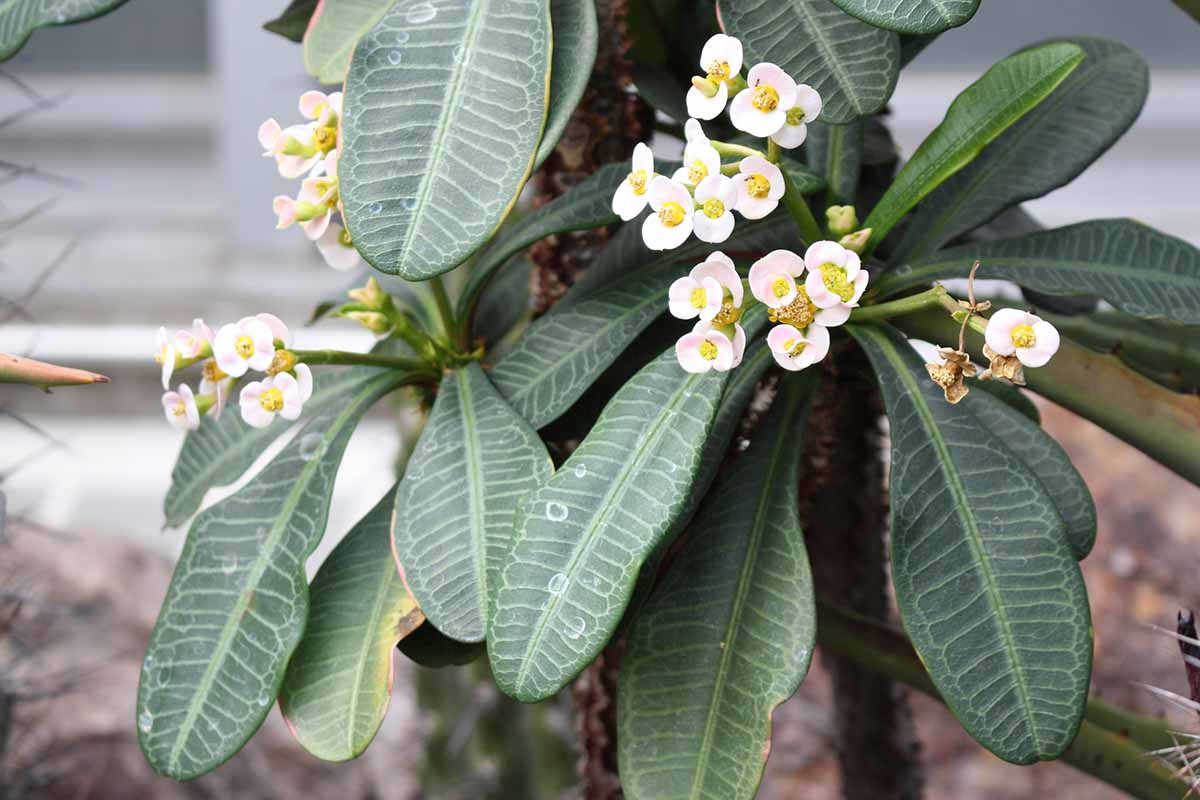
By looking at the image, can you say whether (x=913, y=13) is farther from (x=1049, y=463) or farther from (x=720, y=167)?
(x=1049, y=463)

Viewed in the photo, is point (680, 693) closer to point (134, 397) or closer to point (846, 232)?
point (846, 232)

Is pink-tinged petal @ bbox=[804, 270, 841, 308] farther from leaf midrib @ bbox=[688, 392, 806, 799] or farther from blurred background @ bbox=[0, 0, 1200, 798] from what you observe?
blurred background @ bbox=[0, 0, 1200, 798]

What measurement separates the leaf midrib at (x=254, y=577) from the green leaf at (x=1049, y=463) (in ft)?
1.11

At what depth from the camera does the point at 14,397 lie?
2518 millimetres

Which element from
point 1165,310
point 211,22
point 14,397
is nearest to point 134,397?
point 14,397

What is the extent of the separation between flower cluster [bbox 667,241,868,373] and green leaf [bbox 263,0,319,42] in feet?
1.39

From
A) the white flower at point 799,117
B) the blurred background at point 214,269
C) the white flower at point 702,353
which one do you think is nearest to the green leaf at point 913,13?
the white flower at point 799,117

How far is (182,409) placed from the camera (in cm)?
60

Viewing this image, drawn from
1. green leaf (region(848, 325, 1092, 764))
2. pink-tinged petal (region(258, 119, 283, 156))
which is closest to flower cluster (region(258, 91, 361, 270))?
pink-tinged petal (region(258, 119, 283, 156))

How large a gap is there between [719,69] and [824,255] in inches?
3.7

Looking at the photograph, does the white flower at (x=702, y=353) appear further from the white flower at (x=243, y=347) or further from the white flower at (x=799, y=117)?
the white flower at (x=243, y=347)

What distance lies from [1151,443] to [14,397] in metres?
2.44

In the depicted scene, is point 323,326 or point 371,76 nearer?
point 371,76

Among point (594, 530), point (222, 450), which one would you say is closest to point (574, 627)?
point (594, 530)
